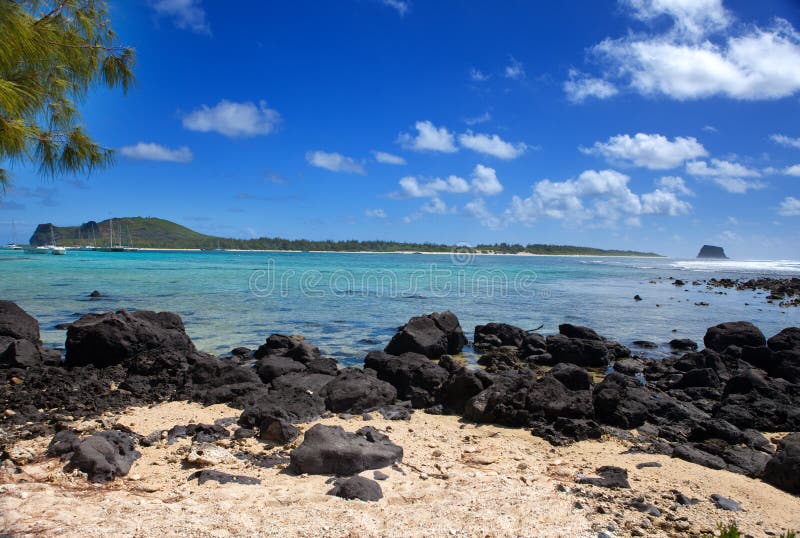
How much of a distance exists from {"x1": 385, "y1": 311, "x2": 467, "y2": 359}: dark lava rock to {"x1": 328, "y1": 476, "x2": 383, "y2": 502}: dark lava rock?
26.3 ft

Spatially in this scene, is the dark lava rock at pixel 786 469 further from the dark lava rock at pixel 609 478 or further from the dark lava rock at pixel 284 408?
the dark lava rock at pixel 284 408

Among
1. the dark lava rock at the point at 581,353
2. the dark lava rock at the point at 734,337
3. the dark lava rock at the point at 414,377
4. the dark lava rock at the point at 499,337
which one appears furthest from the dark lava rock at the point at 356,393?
the dark lava rock at the point at 734,337

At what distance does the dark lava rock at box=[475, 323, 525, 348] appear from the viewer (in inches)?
618

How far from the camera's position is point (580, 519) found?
4672 millimetres

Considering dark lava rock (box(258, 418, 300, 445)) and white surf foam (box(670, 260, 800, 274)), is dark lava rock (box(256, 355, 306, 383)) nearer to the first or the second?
dark lava rock (box(258, 418, 300, 445))

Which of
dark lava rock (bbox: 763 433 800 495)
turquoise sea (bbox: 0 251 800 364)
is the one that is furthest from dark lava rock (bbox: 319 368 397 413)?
dark lava rock (bbox: 763 433 800 495)

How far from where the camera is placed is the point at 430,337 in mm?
13734

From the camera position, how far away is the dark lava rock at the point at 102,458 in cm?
521

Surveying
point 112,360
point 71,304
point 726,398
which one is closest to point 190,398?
point 112,360

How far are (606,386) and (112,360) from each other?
9860mm

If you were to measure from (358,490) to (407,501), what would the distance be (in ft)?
1.63

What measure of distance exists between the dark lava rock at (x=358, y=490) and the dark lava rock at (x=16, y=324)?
1052cm

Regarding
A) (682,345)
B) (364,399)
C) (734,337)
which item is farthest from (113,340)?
(734,337)

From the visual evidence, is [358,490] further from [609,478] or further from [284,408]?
[284,408]
